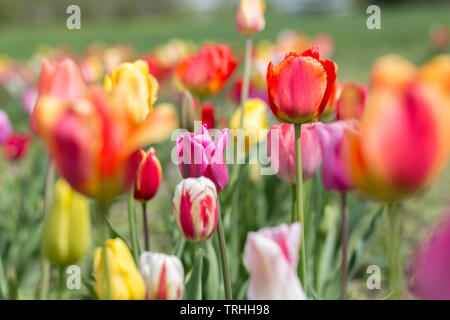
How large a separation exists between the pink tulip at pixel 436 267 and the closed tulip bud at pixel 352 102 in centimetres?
38

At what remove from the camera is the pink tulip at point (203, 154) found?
0.60 meters

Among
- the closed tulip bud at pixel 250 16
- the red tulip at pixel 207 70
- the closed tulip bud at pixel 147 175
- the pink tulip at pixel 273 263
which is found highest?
the closed tulip bud at pixel 250 16

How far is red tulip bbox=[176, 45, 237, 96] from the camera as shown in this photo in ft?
3.55

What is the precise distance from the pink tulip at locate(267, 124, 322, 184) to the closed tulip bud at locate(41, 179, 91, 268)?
261 millimetres

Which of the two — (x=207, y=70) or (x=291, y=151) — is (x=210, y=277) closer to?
(x=291, y=151)

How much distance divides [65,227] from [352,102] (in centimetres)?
40

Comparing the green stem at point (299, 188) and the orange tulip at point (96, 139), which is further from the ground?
the orange tulip at point (96, 139)

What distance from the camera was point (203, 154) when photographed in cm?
60

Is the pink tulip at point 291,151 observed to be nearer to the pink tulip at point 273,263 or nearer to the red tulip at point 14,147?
the pink tulip at point 273,263

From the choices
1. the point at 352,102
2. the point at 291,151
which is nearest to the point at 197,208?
the point at 291,151

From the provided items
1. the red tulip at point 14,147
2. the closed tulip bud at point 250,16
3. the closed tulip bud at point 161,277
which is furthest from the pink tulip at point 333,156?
the red tulip at point 14,147

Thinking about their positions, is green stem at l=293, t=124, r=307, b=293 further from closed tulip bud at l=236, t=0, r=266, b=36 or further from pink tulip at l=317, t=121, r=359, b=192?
closed tulip bud at l=236, t=0, r=266, b=36

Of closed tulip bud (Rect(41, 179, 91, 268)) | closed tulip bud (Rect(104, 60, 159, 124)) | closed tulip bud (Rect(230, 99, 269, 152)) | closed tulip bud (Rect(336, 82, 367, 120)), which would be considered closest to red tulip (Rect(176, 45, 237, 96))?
closed tulip bud (Rect(230, 99, 269, 152))
